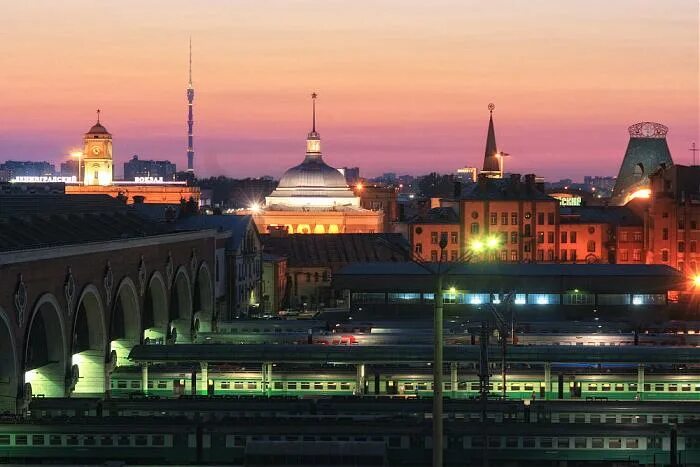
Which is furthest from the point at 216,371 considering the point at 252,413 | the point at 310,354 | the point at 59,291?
the point at 252,413

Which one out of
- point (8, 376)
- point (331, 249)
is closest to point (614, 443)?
point (8, 376)

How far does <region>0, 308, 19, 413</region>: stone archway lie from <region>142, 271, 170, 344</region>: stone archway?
2486cm

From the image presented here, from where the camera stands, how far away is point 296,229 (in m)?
166

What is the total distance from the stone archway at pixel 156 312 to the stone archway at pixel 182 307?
14.0ft

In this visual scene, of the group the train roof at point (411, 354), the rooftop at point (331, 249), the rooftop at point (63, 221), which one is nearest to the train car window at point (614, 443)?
the train roof at point (411, 354)

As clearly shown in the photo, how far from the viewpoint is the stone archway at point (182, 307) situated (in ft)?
284

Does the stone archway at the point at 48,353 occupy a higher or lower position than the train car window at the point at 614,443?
higher

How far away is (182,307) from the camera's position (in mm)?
87875

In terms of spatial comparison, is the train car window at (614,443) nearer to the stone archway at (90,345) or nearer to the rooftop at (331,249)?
the stone archway at (90,345)

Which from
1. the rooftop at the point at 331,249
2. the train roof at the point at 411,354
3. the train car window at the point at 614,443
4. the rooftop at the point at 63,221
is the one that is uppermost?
the rooftop at the point at 63,221

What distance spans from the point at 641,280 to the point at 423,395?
38.1 metres

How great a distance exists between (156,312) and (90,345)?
1443cm

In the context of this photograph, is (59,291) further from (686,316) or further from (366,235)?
(366,235)

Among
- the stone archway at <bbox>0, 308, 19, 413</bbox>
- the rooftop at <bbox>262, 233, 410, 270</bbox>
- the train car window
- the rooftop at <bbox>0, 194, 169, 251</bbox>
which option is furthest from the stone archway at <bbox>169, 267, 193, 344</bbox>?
the train car window
